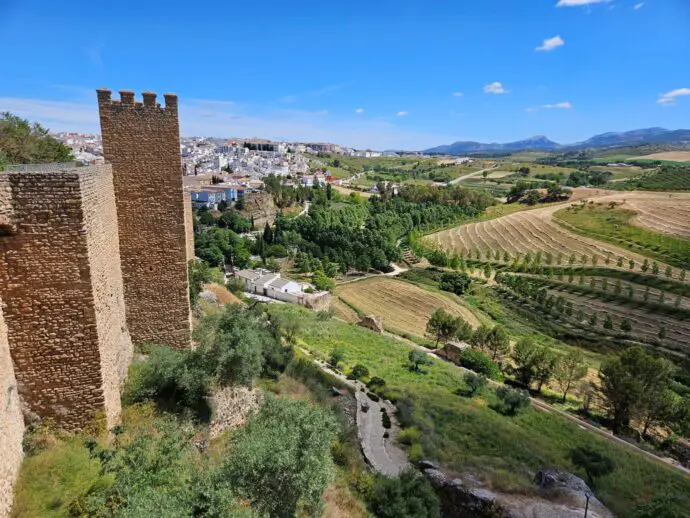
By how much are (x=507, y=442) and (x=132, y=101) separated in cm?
1635

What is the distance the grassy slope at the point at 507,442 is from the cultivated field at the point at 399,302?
63.9 feet

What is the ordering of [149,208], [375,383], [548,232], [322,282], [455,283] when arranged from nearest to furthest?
[149,208], [375,383], [322,282], [455,283], [548,232]

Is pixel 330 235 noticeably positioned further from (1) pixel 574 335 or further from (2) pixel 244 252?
(1) pixel 574 335

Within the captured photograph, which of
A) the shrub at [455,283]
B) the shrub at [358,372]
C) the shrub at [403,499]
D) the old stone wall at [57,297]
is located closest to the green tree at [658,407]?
the shrub at [358,372]

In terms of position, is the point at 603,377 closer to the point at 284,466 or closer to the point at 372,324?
the point at 372,324

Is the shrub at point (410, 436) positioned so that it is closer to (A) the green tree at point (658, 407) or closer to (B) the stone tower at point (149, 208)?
(B) the stone tower at point (149, 208)

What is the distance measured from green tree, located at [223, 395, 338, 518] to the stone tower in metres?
4.82

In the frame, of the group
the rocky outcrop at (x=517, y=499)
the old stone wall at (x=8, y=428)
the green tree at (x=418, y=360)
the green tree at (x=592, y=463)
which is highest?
the old stone wall at (x=8, y=428)

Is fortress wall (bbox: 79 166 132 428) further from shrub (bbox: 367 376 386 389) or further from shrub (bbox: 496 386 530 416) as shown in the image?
shrub (bbox: 496 386 530 416)

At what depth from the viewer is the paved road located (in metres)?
14.1

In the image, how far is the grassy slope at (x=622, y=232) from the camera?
184 feet

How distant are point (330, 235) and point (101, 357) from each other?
6134 cm

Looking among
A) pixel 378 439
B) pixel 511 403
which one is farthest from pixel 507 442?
pixel 378 439

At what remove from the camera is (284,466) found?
6.89 m
